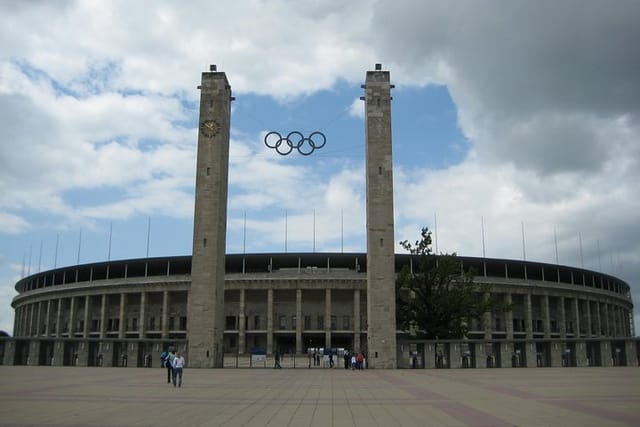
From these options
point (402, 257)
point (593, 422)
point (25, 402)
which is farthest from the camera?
point (402, 257)

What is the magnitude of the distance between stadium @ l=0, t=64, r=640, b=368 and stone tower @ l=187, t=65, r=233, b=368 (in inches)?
3.4

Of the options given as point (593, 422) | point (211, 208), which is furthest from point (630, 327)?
point (593, 422)

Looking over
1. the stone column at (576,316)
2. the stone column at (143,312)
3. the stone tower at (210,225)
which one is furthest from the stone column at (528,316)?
the stone column at (143,312)

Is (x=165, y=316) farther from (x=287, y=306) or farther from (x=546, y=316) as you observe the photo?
(x=546, y=316)

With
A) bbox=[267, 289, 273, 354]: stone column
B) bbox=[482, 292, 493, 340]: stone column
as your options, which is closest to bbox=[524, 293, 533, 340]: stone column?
bbox=[482, 292, 493, 340]: stone column

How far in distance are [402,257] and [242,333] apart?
23.6 meters

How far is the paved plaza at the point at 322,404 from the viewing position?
1508 centimetres

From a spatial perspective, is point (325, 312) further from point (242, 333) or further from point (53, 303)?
point (53, 303)

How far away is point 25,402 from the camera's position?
18844 millimetres

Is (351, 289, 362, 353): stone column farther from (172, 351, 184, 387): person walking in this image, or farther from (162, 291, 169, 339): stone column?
(172, 351, 184, 387): person walking

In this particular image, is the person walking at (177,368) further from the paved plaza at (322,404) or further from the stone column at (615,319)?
the stone column at (615,319)

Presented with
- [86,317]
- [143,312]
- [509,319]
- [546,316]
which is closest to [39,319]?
[86,317]

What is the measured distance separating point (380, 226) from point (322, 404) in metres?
29.3

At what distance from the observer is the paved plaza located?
594 inches
